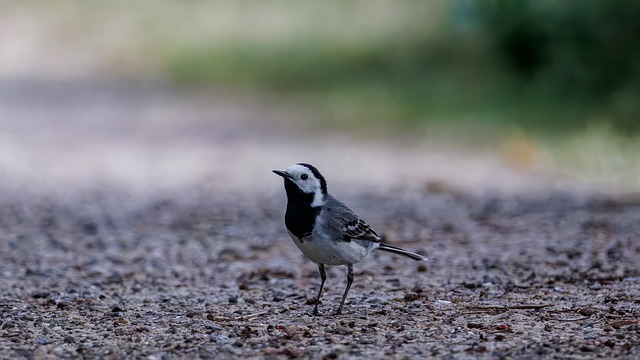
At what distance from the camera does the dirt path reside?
17.6ft

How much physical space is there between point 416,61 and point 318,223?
14880 millimetres

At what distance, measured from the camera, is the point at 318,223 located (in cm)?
595

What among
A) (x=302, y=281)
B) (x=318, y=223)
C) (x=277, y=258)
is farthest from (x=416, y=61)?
(x=318, y=223)

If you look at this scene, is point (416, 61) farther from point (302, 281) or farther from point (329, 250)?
point (329, 250)

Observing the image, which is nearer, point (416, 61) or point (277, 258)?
point (277, 258)

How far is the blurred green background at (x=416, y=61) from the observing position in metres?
14.6

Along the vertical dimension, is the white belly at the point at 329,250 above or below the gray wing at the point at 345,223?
below

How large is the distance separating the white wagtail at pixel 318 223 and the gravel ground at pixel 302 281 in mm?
324

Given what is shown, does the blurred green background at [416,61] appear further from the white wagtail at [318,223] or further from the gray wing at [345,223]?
the white wagtail at [318,223]

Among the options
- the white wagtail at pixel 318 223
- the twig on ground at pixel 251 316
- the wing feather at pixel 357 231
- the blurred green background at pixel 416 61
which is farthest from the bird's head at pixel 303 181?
the blurred green background at pixel 416 61

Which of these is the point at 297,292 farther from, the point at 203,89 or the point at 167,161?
the point at 203,89

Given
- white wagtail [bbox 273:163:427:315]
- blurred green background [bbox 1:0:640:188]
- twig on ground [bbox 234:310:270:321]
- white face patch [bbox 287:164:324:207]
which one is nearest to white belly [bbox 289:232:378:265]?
white wagtail [bbox 273:163:427:315]

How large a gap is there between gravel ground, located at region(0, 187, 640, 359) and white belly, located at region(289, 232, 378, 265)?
0.95 ft

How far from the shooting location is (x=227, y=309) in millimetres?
6273
